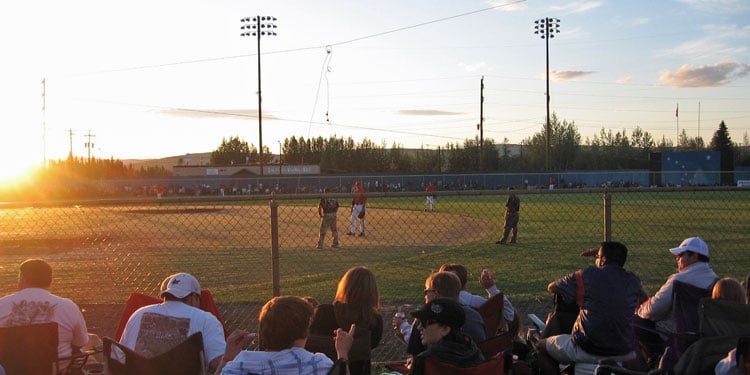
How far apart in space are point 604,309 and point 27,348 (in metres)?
3.94

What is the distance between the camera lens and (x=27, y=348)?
4367 millimetres

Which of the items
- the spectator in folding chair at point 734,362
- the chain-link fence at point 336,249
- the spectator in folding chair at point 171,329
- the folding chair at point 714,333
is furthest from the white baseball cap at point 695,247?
the spectator in folding chair at point 171,329

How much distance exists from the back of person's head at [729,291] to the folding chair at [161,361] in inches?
142

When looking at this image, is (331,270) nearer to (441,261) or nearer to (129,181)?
(441,261)

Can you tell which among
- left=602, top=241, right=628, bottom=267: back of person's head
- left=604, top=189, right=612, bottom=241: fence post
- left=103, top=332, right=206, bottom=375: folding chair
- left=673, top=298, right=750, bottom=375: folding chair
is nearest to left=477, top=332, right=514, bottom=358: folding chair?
left=673, top=298, right=750, bottom=375: folding chair

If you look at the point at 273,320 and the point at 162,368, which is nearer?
the point at 273,320

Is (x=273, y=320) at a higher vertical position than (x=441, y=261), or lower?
higher

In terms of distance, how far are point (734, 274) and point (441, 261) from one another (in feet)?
19.6

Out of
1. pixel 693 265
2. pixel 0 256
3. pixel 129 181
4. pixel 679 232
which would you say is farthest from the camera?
pixel 129 181

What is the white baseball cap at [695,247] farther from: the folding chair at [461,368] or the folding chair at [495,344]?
the folding chair at [461,368]

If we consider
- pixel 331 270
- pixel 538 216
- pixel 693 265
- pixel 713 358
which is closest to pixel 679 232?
pixel 538 216

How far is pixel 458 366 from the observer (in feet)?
11.9

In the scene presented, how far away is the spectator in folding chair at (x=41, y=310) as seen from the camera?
470 cm

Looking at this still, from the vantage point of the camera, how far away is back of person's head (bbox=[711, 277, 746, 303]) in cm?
475
